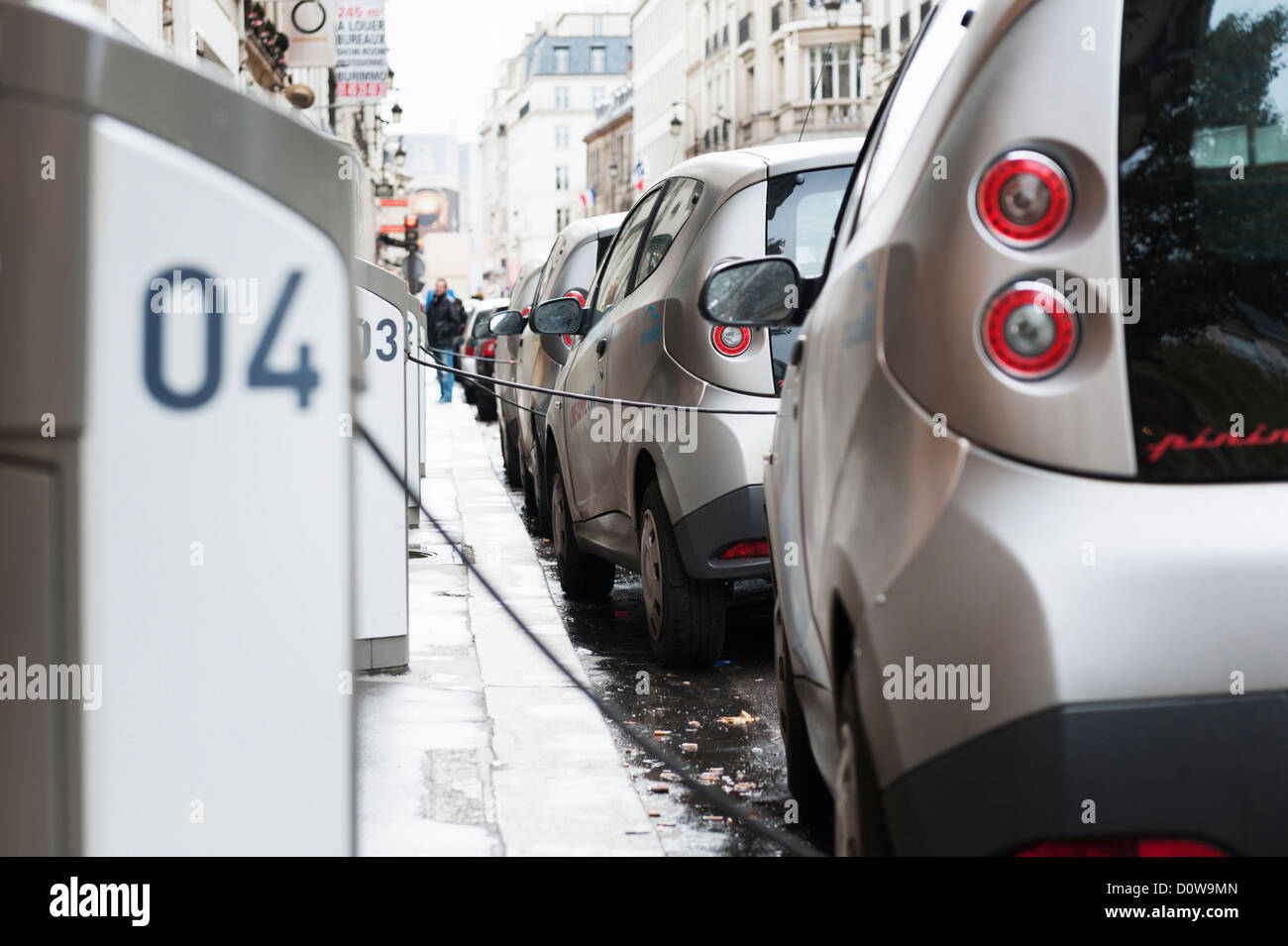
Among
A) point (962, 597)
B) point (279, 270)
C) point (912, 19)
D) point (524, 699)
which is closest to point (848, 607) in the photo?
point (962, 597)

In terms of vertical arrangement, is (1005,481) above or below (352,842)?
above

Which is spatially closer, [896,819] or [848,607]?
[896,819]

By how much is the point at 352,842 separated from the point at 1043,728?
0.89 meters

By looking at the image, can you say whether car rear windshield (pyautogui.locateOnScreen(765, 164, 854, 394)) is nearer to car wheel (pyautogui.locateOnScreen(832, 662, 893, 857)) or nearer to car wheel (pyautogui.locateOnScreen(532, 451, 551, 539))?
car wheel (pyautogui.locateOnScreen(832, 662, 893, 857))

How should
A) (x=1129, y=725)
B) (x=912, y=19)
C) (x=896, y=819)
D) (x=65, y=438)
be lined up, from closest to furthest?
1. (x=65, y=438)
2. (x=1129, y=725)
3. (x=896, y=819)
4. (x=912, y=19)

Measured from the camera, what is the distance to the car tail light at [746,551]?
596cm

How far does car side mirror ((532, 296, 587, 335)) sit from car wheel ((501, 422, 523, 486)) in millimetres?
6169

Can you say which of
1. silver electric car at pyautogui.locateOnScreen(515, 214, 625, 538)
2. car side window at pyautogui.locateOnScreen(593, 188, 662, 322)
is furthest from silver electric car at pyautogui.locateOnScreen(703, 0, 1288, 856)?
silver electric car at pyautogui.locateOnScreen(515, 214, 625, 538)

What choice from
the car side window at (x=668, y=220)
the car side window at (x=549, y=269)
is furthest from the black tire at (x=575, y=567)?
the car side window at (x=549, y=269)

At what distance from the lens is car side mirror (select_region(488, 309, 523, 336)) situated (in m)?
11.7

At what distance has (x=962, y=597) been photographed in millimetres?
2418

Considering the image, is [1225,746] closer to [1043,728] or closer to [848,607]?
[1043,728]

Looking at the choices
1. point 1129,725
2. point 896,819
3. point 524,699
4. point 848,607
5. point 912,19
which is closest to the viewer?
point 1129,725

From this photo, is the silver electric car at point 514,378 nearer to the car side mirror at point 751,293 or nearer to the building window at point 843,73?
the car side mirror at point 751,293
